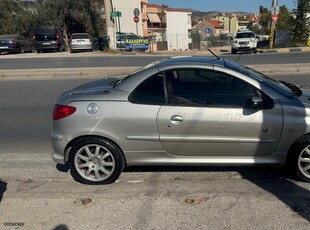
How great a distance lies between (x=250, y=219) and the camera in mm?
3045

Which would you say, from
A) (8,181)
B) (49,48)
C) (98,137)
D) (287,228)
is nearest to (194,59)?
(98,137)

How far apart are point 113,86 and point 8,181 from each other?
1.78m

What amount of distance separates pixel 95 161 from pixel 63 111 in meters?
0.71

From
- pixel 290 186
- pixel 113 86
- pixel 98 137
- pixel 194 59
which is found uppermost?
pixel 194 59

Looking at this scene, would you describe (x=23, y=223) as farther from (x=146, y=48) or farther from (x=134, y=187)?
(x=146, y=48)

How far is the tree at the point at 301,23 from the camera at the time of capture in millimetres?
26297

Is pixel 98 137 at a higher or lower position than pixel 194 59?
lower

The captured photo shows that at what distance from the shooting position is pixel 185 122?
12.0 ft

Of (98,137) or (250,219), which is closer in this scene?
(250,219)

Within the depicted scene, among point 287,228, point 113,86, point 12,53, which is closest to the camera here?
point 287,228

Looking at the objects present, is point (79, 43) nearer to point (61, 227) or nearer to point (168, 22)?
point (61, 227)

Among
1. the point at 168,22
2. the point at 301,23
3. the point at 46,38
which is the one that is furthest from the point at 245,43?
the point at 168,22

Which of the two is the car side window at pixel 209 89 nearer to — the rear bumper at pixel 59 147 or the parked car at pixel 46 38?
the rear bumper at pixel 59 147

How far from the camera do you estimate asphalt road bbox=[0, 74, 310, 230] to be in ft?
9.96
